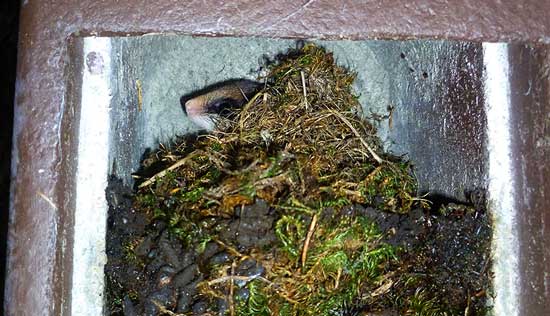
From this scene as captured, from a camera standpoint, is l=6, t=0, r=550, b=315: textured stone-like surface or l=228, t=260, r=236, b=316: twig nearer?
l=6, t=0, r=550, b=315: textured stone-like surface

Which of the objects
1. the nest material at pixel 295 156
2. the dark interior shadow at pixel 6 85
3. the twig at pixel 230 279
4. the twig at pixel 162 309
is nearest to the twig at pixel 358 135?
the nest material at pixel 295 156

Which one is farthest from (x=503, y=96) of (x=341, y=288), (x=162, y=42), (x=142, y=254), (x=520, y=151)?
(x=162, y=42)

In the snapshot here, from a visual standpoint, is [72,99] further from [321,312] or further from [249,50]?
[249,50]

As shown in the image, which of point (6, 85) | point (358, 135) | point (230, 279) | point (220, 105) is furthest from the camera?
point (6, 85)

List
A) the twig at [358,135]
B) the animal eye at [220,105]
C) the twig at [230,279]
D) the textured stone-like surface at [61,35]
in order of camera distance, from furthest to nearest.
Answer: the animal eye at [220,105]
the twig at [358,135]
the twig at [230,279]
the textured stone-like surface at [61,35]

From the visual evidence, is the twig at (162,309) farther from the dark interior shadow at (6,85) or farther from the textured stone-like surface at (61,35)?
the dark interior shadow at (6,85)

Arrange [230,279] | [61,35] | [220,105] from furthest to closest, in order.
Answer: [220,105]
[230,279]
[61,35]

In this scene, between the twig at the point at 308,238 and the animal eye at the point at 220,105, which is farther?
the animal eye at the point at 220,105

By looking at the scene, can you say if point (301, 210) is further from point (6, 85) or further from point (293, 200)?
point (6, 85)

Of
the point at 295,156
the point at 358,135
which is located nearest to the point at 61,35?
the point at 295,156

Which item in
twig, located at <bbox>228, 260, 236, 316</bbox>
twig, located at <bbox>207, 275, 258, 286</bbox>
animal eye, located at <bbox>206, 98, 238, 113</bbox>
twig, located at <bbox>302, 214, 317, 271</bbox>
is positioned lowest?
twig, located at <bbox>228, 260, 236, 316</bbox>

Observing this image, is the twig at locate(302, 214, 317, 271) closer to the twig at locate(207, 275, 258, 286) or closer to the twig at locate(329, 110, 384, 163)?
the twig at locate(207, 275, 258, 286)

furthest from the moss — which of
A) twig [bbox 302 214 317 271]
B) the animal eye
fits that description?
the animal eye

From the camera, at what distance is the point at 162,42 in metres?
1.47
